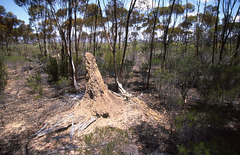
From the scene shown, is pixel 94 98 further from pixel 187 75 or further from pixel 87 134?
pixel 187 75

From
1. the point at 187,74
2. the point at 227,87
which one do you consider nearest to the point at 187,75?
the point at 187,74

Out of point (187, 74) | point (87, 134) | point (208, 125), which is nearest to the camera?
point (208, 125)

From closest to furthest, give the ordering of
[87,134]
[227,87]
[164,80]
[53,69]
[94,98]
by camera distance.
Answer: [227,87] < [87,134] < [94,98] < [164,80] < [53,69]

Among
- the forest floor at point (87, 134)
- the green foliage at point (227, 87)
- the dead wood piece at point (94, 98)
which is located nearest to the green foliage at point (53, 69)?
the forest floor at point (87, 134)

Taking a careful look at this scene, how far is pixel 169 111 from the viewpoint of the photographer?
4.56m

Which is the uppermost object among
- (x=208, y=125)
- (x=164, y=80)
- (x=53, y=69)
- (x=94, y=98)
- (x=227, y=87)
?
(x=53, y=69)

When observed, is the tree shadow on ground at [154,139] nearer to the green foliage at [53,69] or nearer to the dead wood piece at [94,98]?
the dead wood piece at [94,98]

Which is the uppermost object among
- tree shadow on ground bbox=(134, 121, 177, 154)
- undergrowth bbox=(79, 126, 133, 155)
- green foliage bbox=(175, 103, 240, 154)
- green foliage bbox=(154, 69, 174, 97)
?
green foliage bbox=(154, 69, 174, 97)

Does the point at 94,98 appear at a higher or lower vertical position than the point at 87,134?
Answer: higher

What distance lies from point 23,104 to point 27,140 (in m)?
2.53

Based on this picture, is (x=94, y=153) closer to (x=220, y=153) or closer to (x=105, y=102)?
(x=105, y=102)

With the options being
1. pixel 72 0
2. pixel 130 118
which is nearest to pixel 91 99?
pixel 130 118

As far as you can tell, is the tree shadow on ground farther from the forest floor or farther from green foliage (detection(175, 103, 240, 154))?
green foliage (detection(175, 103, 240, 154))

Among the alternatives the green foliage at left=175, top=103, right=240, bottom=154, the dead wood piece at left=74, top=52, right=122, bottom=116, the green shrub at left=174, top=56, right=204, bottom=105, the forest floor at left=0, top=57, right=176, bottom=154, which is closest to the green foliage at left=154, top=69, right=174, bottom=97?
the green shrub at left=174, top=56, right=204, bottom=105
